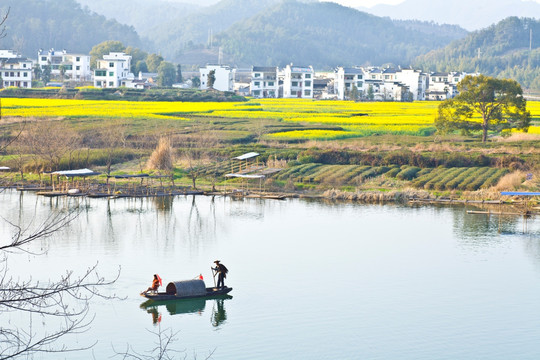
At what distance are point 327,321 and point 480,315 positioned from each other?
11.4 ft

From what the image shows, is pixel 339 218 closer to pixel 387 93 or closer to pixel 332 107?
pixel 332 107

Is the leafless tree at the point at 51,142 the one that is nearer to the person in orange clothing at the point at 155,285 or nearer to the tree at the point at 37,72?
the person in orange clothing at the point at 155,285

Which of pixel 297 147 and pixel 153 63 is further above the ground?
pixel 153 63

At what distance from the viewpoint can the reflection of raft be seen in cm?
1953

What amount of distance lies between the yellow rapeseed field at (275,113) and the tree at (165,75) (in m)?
21.8

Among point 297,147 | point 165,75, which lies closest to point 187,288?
point 297,147

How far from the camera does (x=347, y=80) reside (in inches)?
3898

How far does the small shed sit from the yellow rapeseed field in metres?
28.4

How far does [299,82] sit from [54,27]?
61.3m

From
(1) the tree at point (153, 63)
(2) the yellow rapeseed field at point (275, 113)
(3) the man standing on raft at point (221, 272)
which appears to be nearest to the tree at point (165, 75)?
(1) the tree at point (153, 63)

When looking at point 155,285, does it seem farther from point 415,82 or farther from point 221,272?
point 415,82

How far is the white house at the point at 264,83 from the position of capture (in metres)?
98.9

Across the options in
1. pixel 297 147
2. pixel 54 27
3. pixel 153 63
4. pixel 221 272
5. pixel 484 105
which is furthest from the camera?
pixel 54 27

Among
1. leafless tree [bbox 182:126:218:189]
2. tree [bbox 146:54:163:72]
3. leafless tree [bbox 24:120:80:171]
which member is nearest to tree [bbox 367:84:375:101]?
tree [bbox 146:54:163:72]
